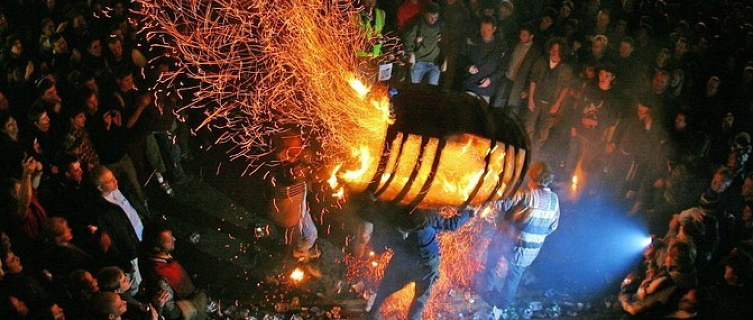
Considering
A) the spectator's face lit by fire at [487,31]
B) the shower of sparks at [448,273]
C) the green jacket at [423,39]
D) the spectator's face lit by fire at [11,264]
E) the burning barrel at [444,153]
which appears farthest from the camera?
the green jacket at [423,39]

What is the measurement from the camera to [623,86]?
843 cm

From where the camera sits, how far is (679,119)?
7613mm

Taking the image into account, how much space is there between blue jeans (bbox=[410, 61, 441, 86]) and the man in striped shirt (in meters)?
3.57

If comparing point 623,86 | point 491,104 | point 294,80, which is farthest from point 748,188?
point 294,80

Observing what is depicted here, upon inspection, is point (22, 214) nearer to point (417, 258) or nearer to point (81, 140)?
point (81, 140)

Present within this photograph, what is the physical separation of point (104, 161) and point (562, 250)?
6539 mm

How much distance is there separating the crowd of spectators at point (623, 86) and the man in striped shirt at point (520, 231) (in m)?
1.32

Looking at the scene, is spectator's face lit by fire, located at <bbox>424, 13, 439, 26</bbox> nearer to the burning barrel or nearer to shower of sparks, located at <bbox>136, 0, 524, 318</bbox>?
shower of sparks, located at <bbox>136, 0, 524, 318</bbox>

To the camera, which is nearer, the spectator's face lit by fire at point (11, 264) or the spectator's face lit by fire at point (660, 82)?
the spectator's face lit by fire at point (11, 264)

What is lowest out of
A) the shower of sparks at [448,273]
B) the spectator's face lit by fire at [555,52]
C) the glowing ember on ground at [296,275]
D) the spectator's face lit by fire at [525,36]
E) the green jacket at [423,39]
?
the glowing ember on ground at [296,275]

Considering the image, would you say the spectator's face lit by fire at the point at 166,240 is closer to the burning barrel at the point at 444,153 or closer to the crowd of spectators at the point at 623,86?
the burning barrel at the point at 444,153

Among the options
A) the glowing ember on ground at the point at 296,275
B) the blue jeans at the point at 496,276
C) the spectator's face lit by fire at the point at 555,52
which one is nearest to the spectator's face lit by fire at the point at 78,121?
the glowing ember on ground at the point at 296,275

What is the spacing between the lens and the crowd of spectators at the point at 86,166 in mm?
4719

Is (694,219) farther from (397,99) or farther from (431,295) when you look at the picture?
(397,99)
